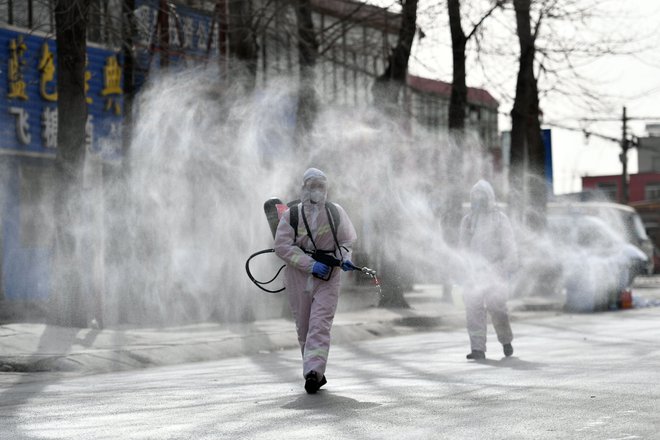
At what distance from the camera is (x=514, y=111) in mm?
25719

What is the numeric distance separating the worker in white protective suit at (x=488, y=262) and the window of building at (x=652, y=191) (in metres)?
65.9

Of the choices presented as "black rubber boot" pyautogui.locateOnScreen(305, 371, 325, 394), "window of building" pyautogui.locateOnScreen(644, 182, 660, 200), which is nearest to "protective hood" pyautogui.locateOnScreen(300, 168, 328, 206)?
"black rubber boot" pyautogui.locateOnScreen(305, 371, 325, 394)

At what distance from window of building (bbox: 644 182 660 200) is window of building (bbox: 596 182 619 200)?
6.30ft

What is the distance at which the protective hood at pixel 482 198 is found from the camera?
12320 mm

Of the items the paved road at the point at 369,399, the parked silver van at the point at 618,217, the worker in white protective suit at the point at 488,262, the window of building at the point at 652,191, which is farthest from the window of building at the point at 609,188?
the paved road at the point at 369,399

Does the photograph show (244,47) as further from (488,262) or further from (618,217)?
(618,217)

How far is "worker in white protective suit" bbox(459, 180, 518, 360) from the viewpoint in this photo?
1209 cm

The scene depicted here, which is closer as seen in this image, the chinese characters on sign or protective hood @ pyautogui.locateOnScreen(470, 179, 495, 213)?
protective hood @ pyautogui.locateOnScreen(470, 179, 495, 213)

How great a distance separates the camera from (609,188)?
3110 inches

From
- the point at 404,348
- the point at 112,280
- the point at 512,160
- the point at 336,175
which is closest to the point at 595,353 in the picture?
the point at 404,348

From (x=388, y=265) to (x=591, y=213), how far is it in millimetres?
10561

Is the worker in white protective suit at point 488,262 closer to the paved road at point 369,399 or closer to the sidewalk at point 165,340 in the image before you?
the paved road at point 369,399

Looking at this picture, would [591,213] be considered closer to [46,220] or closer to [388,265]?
[388,265]

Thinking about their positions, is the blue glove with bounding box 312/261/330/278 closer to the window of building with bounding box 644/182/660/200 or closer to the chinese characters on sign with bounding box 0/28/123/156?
the chinese characters on sign with bounding box 0/28/123/156
